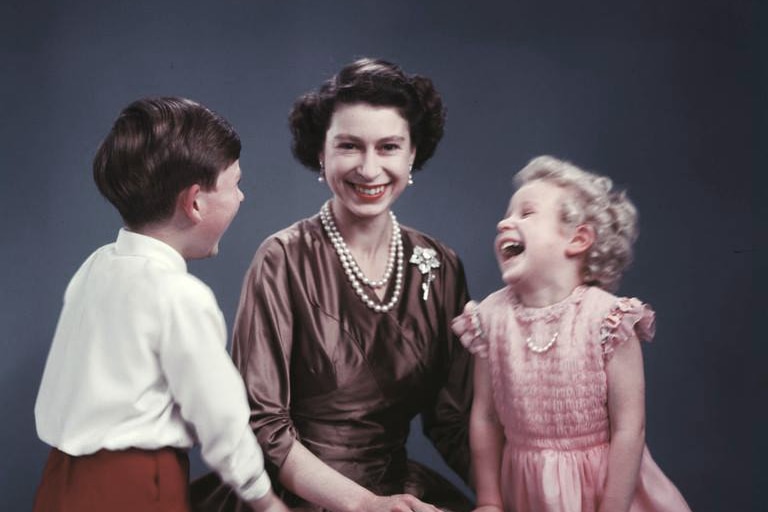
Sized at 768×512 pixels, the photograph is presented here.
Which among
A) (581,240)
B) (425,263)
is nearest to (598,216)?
(581,240)

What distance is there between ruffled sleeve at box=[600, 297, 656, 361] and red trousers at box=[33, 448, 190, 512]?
66 cm

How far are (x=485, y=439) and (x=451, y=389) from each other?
257 millimetres

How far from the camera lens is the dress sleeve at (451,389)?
1.97m

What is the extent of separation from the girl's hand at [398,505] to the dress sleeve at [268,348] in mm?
174

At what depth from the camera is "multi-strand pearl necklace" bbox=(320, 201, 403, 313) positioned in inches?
74.7

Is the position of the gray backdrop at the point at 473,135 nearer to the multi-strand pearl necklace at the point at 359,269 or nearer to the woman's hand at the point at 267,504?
the multi-strand pearl necklace at the point at 359,269

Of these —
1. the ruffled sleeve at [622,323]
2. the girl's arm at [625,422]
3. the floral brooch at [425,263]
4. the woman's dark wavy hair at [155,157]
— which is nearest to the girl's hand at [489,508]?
the girl's arm at [625,422]

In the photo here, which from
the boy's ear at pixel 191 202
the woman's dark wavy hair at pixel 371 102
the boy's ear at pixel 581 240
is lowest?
the boy's ear at pixel 581 240

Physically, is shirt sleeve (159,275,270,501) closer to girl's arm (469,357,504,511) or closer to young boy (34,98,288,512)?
young boy (34,98,288,512)

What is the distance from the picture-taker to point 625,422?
1.61m

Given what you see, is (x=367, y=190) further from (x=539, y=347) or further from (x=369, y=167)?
(x=539, y=347)

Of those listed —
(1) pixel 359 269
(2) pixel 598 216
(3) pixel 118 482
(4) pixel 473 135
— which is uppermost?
(4) pixel 473 135

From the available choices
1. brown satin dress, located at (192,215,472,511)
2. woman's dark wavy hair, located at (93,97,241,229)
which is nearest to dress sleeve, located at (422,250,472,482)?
brown satin dress, located at (192,215,472,511)

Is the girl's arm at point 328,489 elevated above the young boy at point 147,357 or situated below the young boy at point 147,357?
below
